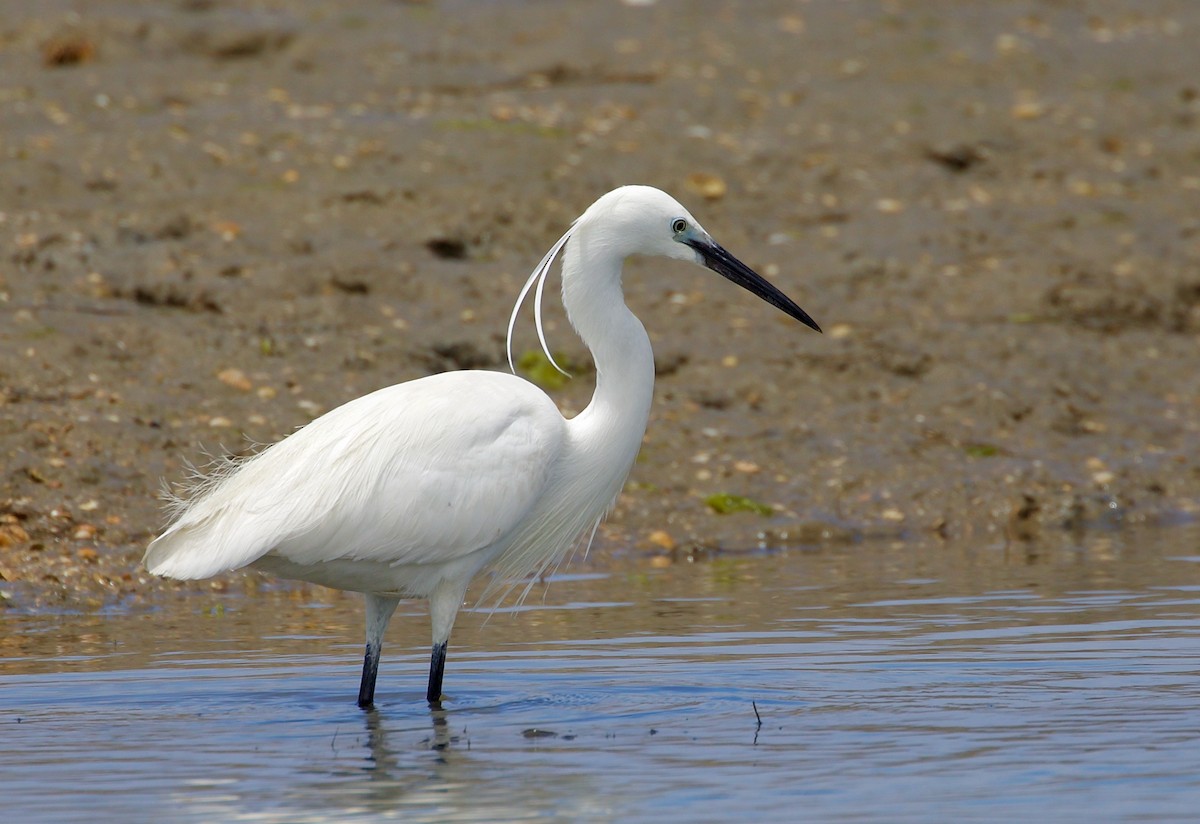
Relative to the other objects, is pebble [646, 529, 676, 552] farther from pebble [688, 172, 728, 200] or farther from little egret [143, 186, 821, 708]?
pebble [688, 172, 728, 200]

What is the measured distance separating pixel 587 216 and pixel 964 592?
2.97 m

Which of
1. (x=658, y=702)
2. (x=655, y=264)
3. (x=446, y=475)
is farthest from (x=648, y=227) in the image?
(x=655, y=264)

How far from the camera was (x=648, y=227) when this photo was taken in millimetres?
7164

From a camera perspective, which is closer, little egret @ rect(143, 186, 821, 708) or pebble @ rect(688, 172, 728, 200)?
little egret @ rect(143, 186, 821, 708)

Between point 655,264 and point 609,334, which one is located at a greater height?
point 655,264

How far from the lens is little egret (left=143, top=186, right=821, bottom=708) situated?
6789 mm

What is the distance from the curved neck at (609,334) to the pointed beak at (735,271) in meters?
0.36

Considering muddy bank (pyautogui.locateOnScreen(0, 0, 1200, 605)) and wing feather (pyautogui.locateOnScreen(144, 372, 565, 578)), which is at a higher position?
muddy bank (pyautogui.locateOnScreen(0, 0, 1200, 605))

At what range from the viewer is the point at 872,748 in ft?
19.5

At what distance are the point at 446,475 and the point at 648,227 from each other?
4.17 feet

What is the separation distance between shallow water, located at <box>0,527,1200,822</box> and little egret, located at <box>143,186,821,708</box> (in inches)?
20.7

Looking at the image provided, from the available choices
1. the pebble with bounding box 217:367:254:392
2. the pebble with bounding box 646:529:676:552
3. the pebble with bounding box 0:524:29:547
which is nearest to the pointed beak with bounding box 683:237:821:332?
the pebble with bounding box 646:529:676:552

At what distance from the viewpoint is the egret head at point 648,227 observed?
7.14 metres

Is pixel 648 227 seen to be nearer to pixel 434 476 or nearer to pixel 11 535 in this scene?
pixel 434 476
